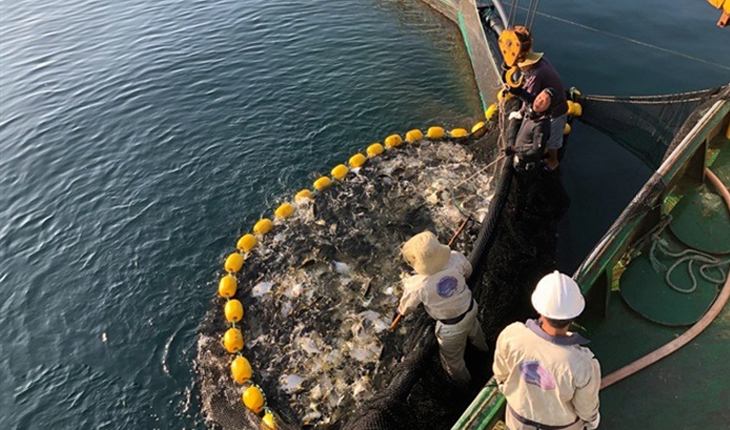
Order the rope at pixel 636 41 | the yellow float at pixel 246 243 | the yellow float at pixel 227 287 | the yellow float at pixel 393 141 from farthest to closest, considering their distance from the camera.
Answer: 1. the rope at pixel 636 41
2. the yellow float at pixel 393 141
3. the yellow float at pixel 246 243
4. the yellow float at pixel 227 287

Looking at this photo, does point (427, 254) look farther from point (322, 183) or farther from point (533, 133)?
point (322, 183)

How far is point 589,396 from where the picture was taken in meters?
3.63

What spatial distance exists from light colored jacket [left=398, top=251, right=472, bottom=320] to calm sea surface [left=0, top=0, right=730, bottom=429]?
416 centimetres

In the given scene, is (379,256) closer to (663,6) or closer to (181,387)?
(181,387)

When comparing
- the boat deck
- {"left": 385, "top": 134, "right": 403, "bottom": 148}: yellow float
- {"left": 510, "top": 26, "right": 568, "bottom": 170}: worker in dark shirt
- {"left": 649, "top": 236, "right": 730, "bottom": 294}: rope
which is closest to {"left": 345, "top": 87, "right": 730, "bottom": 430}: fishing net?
{"left": 649, "top": 236, "right": 730, "bottom": 294}: rope

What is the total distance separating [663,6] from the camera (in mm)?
17062

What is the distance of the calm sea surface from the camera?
324 inches

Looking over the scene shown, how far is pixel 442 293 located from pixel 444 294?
3cm

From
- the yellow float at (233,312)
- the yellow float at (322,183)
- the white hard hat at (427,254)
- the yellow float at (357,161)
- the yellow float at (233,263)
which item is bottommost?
the yellow float at (233,312)

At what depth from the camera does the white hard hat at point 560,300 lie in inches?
140

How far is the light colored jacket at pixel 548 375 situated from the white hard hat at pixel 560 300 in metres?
0.22

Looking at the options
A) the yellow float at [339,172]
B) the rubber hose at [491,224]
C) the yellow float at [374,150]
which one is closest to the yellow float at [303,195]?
the yellow float at [339,172]

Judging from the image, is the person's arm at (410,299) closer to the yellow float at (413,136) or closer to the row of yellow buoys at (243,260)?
the row of yellow buoys at (243,260)

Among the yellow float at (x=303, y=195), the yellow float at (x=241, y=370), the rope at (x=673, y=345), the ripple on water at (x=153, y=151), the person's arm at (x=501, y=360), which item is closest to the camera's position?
the person's arm at (x=501, y=360)
